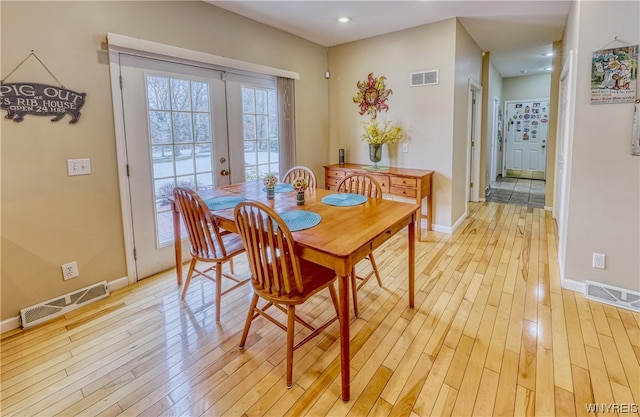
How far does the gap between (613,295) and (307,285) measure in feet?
7.93

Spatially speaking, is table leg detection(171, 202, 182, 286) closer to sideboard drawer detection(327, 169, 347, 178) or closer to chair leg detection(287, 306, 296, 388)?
chair leg detection(287, 306, 296, 388)

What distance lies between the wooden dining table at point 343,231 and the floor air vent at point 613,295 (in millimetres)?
1453

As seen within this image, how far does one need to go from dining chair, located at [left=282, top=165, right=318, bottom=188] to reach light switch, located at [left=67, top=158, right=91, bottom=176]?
171cm

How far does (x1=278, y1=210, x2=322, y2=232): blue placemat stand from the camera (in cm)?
200

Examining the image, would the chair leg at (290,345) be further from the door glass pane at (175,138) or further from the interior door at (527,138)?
the interior door at (527,138)

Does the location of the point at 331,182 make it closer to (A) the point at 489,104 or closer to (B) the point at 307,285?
(B) the point at 307,285

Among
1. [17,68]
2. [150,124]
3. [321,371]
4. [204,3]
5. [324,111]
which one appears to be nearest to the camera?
[321,371]

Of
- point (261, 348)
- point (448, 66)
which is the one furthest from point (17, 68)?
point (448, 66)

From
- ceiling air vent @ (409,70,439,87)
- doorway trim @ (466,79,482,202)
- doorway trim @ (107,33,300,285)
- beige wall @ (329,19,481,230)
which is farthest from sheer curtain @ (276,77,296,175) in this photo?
doorway trim @ (466,79,482,202)

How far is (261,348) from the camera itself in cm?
212

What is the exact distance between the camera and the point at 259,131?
4.04 meters

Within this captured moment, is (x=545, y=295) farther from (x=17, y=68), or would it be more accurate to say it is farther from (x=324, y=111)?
(x=17, y=68)

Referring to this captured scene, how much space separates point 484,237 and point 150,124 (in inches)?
154

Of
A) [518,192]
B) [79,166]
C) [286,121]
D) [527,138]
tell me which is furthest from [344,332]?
[527,138]
